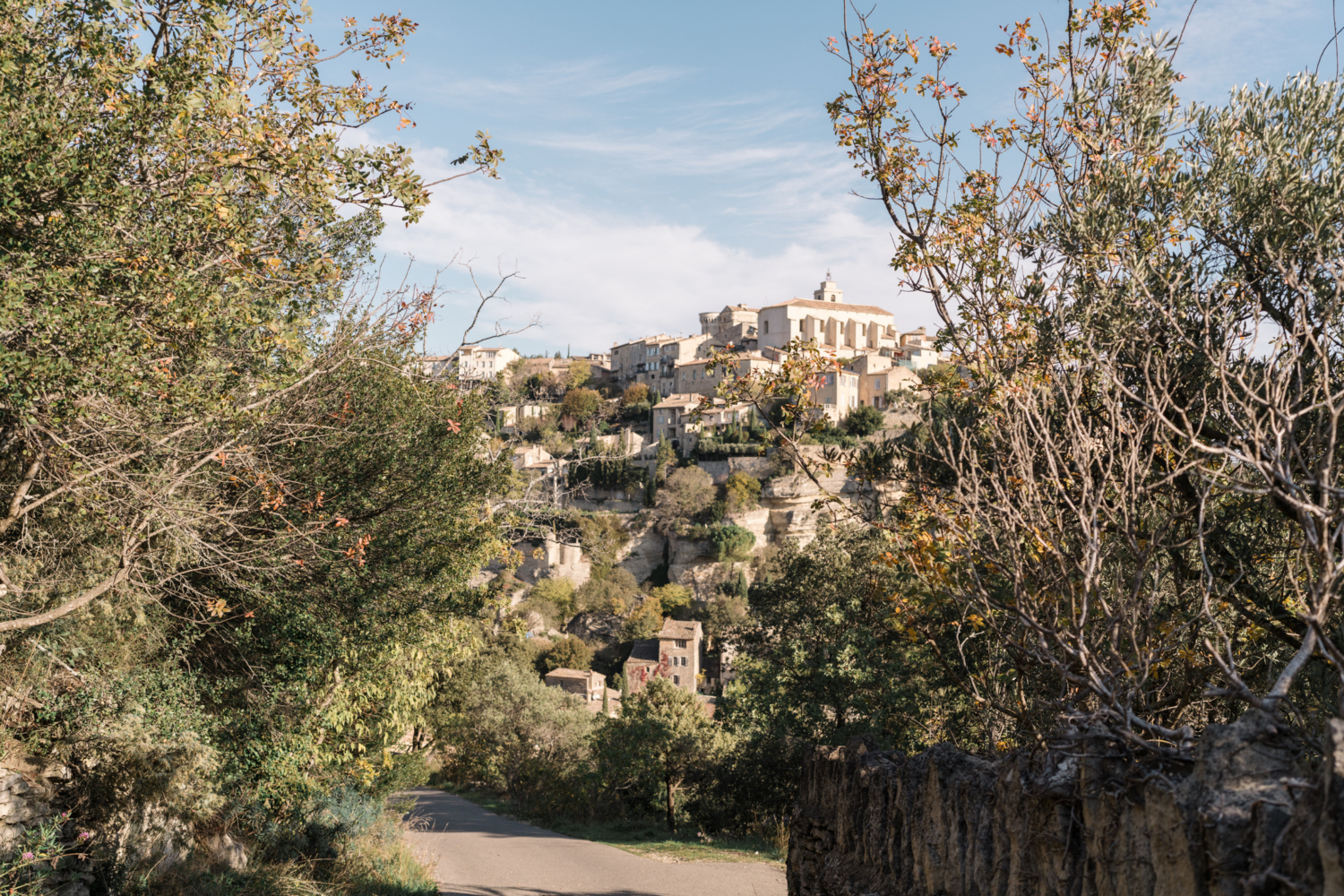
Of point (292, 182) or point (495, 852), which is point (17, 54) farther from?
point (495, 852)

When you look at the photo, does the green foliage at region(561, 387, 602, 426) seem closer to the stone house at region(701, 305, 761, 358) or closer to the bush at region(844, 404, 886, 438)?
the stone house at region(701, 305, 761, 358)

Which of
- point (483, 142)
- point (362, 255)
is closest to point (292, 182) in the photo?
point (483, 142)

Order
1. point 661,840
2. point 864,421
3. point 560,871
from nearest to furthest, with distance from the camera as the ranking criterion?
point 560,871 < point 661,840 < point 864,421

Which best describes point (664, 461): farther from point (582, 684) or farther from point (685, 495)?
point (582, 684)

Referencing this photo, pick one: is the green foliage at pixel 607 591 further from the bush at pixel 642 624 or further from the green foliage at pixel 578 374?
the green foliage at pixel 578 374

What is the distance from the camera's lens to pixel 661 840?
18375 millimetres

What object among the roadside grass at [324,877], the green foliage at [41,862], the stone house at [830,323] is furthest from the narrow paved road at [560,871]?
the stone house at [830,323]

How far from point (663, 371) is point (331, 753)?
9782 centimetres

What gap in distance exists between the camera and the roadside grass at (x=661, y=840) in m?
13.9

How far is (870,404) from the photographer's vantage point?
84.6 m

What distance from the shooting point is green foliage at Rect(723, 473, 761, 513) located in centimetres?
7881

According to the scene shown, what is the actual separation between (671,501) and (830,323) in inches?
1288

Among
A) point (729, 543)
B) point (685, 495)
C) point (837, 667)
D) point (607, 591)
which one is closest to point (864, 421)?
point (729, 543)

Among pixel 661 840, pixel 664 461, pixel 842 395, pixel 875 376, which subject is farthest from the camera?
pixel 875 376
